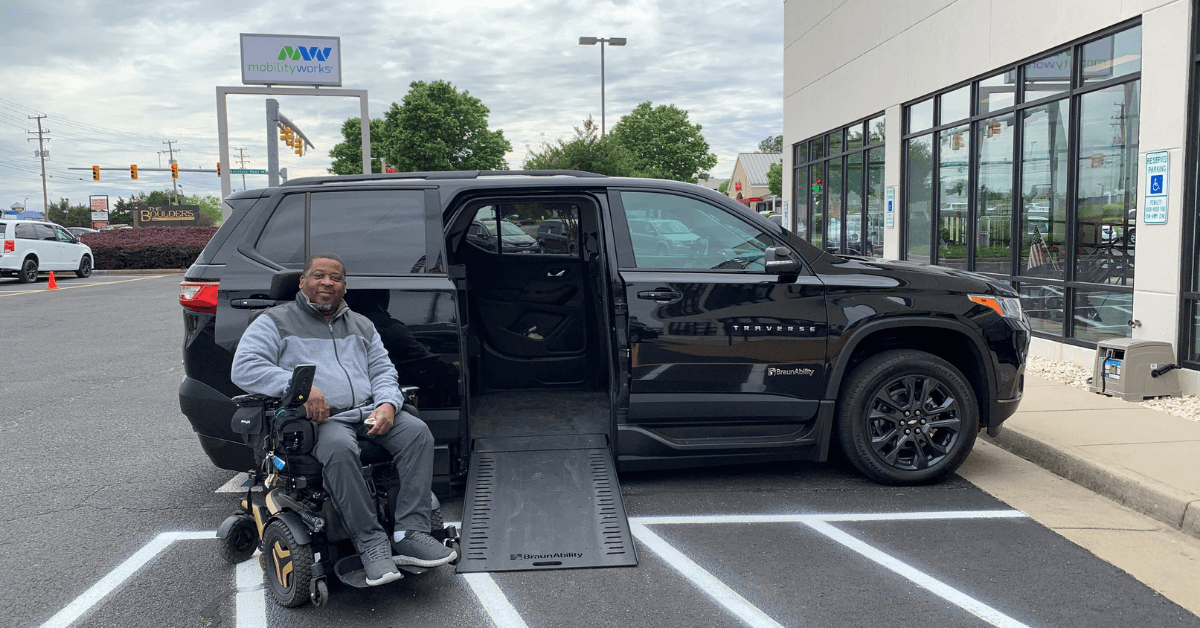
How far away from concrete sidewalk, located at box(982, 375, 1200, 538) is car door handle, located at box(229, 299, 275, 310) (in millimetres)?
4779

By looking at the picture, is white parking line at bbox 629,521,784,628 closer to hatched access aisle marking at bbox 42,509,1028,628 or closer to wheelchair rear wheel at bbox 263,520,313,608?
hatched access aisle marking at bbox 42,509,1028,628

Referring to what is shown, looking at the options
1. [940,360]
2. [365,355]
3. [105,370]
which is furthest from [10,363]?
[940,360]

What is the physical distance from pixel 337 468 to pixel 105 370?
7270 millimetres

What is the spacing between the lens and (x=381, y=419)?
12.6 ft

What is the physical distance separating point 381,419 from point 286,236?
5.06ft

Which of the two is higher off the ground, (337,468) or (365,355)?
(365,355)

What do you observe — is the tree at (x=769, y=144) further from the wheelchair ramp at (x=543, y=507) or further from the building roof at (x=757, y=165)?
the wheelchair ramp at (x=543, y=507)

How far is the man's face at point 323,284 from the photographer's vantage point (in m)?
4.07

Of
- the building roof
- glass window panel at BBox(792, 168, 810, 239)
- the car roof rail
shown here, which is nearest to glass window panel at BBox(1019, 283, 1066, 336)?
the car roof rail

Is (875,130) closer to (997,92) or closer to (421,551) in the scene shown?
(997,92)

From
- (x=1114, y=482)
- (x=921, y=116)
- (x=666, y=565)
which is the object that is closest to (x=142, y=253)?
(x=921, y=116)

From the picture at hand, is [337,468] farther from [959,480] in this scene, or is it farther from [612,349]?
[959,480]

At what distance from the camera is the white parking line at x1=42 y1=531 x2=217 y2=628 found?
350 cm

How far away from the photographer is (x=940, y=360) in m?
5.06
